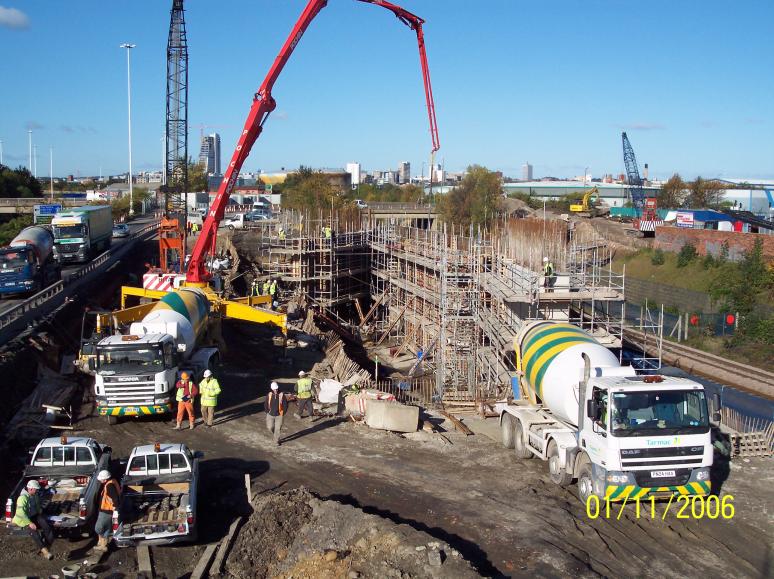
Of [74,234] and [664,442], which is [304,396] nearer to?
[664,442]

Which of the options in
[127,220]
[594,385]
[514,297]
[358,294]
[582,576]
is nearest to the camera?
[582,576]

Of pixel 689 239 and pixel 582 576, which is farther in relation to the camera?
pixel 689 239

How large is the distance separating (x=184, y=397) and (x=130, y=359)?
1513mm

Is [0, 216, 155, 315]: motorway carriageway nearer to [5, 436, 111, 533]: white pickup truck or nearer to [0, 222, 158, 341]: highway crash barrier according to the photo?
[0, 222, 158, 341]: highway crash barrier

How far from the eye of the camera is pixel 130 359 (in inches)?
620

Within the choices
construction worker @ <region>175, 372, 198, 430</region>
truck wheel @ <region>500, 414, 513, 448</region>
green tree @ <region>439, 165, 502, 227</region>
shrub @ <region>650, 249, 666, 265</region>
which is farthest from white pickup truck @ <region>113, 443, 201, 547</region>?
green tree @ <region>439, 165, 502, 227</region>

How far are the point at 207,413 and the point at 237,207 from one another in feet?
222

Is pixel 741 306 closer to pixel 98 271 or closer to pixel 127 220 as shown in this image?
pixel 98 271

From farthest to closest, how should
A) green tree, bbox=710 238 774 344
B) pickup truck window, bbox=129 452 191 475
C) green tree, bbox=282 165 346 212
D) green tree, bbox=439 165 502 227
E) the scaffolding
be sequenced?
green tree, bbox=439 165 502 227
green tree, bbox=282 165 346 212
green tree, bbox=710 238 774 344
the scaffolding
pickup truck window, bbox=129 452 191 475

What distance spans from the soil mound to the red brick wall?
38.4 metres

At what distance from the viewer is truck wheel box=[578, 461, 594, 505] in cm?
1186

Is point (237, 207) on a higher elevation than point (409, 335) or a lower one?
→ higher

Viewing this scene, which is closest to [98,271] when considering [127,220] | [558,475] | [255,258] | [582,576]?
[255,258]

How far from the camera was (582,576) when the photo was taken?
9.59m
